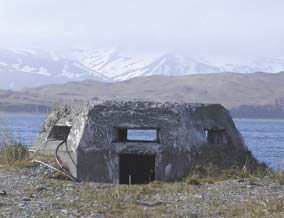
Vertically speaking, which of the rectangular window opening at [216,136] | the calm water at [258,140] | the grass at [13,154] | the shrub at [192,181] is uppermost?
the rectangular window opening at [216,136]

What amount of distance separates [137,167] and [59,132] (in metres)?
1.83

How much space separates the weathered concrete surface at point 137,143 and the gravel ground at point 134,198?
0.90m

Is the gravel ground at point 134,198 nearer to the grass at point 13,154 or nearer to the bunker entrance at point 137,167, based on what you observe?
the grass at point 13,154

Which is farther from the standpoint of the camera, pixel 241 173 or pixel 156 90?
pixel 156 90

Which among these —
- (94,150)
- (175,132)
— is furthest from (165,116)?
(94,150)

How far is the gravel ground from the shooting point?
9828 millimetres

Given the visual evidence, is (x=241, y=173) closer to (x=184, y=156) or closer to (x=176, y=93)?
(x=184, y=156)

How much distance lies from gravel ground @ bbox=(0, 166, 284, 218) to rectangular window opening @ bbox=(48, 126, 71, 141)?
1.88 m

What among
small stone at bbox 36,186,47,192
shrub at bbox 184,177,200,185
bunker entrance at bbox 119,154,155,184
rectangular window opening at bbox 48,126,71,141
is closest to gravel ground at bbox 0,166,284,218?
small stone at bbox 36,186,47,192

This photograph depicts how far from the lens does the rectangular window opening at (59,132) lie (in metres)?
15.2

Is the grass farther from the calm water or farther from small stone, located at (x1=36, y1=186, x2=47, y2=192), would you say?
small stone, located at (x1=36, y1=186, x2=47, y2=192)

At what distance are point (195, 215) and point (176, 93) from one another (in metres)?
176

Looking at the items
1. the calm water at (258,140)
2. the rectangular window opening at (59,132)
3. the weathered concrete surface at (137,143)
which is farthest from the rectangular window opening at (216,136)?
the rectangular window opening at (59,132)

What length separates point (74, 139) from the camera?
1421 centimetres
